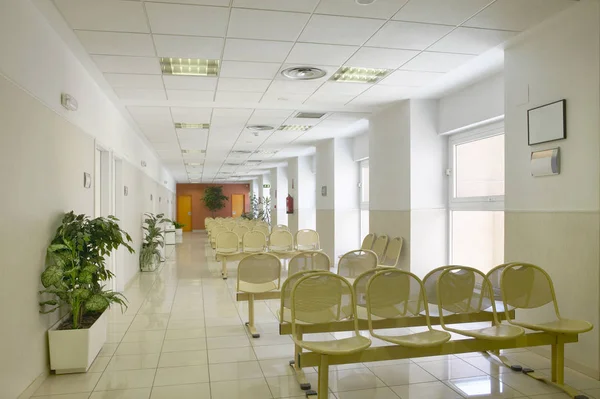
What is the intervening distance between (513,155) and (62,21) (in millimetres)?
4391

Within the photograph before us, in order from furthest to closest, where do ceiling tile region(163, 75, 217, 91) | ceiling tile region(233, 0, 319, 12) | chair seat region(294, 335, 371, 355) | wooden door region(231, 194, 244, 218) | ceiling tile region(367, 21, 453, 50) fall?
wooden door region(231, 194, 244, 218) < ceiling tile region(163, 75, 217, 91) < ceiling tile region(367, 21, 453, 50) < ceiling tile region(233, 0, 319, 12) < chair seat region(294, 335, 371, 355)

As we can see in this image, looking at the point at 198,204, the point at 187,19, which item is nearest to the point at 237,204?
the point at 198,204

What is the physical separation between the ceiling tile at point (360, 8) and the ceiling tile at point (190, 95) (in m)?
3.06

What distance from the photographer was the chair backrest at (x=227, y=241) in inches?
331

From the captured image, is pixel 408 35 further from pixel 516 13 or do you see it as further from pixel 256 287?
pixel 256 287

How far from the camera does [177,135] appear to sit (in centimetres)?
1004

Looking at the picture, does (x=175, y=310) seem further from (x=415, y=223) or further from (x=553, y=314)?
(x=553, y=314)

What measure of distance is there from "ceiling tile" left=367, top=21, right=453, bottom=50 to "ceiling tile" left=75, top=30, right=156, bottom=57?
87.1 inches

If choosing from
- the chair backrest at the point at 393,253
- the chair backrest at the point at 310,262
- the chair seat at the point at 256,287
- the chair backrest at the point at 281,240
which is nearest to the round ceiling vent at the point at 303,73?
the chair backrest at the point at 310,262

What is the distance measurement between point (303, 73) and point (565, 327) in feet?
12.5

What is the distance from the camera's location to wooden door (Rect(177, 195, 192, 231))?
1164 inches

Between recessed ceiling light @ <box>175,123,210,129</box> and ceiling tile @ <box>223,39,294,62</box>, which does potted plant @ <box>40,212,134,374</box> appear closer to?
ceiling tile @ <box>223,39,294,62</box>

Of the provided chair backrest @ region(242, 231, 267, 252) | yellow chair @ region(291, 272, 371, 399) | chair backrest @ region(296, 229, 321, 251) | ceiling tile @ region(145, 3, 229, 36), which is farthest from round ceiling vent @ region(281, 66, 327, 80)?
chair backrest @ region(296, 229, 321, 251)

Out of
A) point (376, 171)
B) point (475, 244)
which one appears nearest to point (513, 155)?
point (475, 244)
